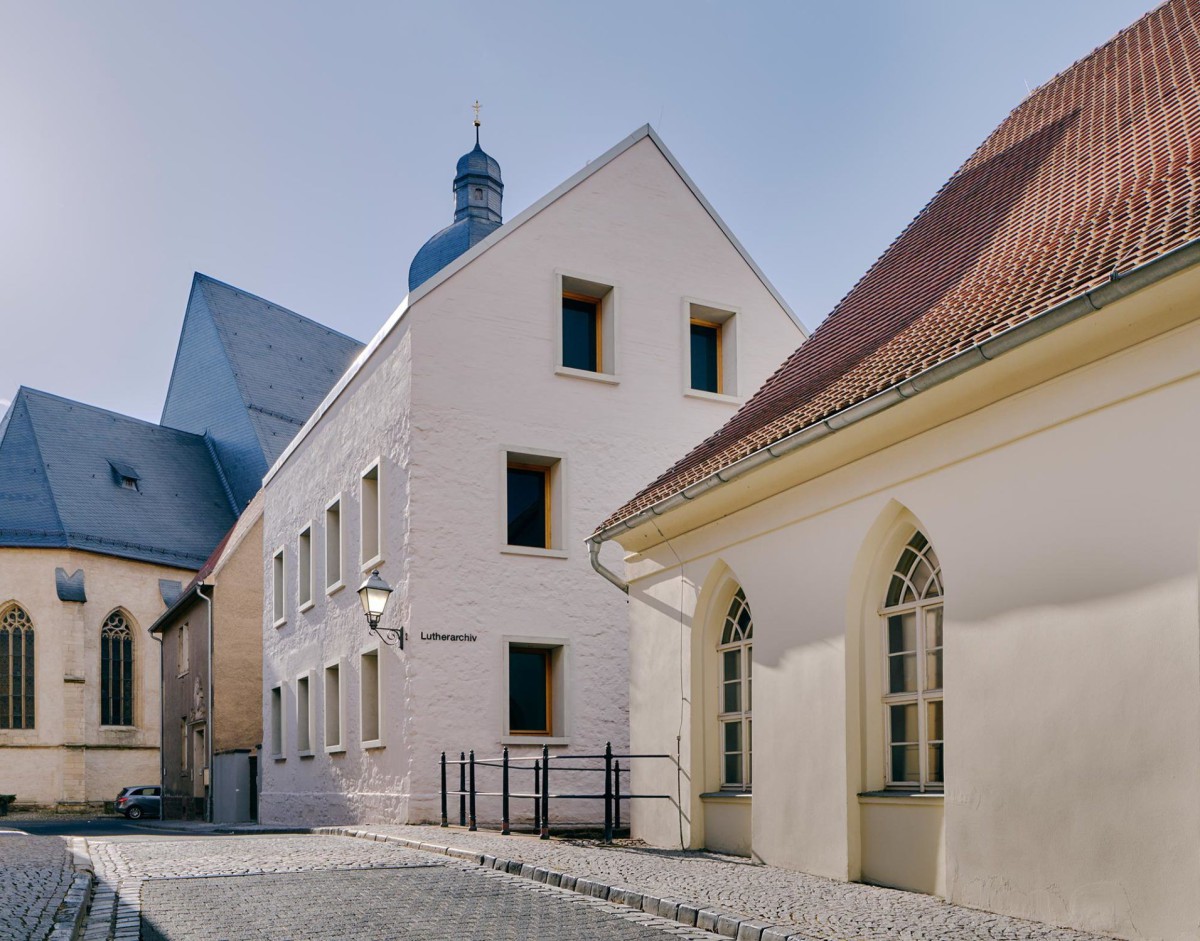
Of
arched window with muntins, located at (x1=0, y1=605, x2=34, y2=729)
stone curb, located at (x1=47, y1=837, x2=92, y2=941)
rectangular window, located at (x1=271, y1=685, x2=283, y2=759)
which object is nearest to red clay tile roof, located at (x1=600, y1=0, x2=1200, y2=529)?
stone curb, located at (x1=47, y1=837, x2=92, y2=941)

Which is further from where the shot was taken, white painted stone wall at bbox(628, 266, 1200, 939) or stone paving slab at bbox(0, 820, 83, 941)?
stone paving slab at bbox(0, 820, 83, 941)

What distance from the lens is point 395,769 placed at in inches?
765

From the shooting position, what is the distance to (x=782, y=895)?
9.35m

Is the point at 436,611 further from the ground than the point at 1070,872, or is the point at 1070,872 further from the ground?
the point at 436,611

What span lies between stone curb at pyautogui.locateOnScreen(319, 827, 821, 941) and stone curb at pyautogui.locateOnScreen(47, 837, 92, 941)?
341cm

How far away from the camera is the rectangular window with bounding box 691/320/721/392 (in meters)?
22.8

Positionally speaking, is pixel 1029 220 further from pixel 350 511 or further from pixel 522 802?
pixel 350 511

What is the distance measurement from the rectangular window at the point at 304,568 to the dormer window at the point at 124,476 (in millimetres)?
26365

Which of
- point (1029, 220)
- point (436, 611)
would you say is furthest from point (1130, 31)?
point (436, 611)

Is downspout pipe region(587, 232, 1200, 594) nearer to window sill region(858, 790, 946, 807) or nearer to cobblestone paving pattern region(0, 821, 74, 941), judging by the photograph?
window sill region(858, 790, 946, 807)

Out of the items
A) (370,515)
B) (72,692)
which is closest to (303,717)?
(370,515)

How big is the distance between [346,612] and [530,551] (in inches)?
173

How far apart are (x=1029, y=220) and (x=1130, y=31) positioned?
4.42 meters

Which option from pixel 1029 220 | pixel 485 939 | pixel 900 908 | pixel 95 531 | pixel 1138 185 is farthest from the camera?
pixel 95 531
